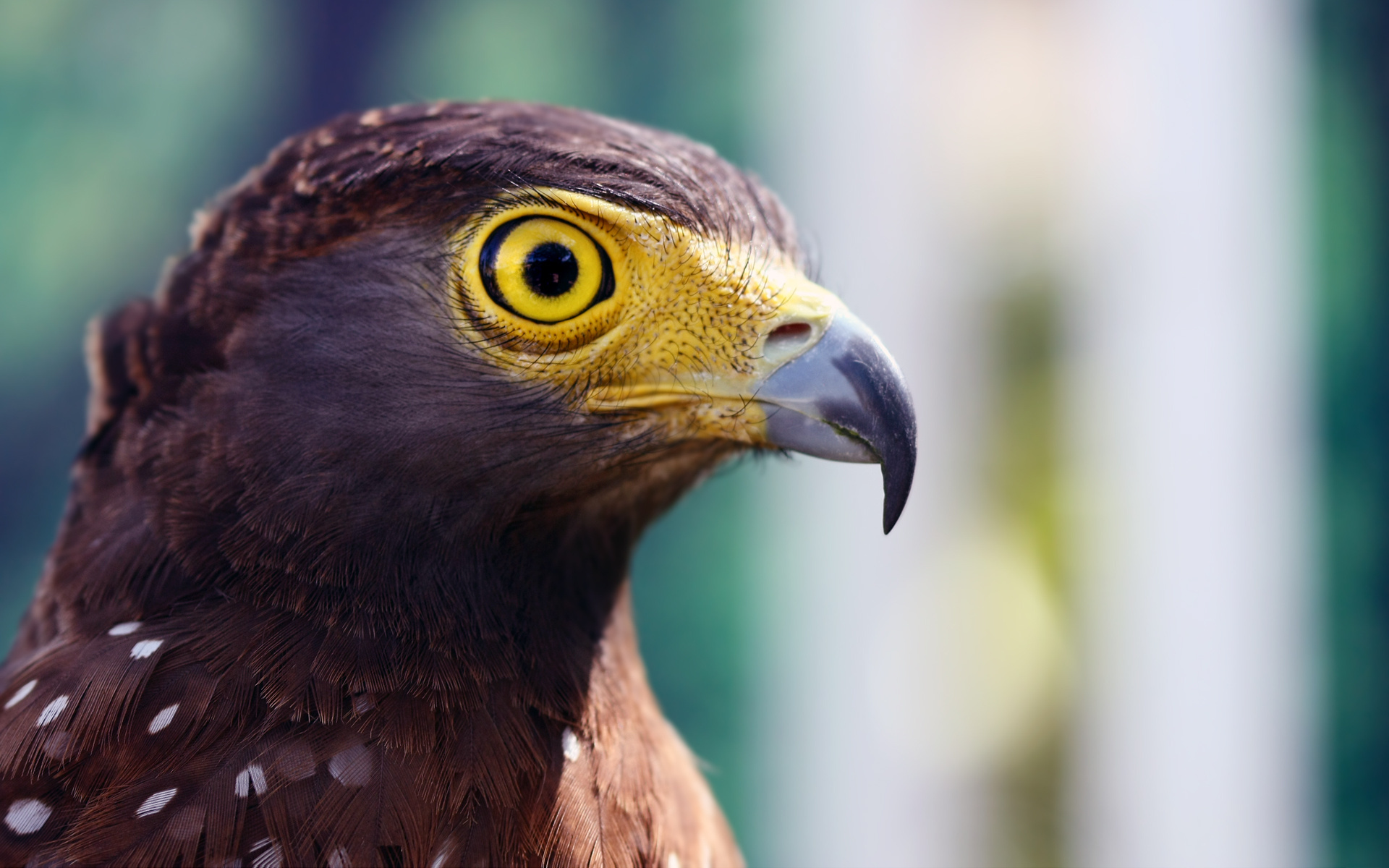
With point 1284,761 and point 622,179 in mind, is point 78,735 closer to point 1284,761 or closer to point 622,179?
point 622,179

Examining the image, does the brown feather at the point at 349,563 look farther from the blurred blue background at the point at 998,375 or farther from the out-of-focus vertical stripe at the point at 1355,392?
the out-of-focus vertical stripe at the point at 1355,392

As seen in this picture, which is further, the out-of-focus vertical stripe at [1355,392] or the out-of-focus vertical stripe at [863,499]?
the out-of-focus vertical stripe at [863,499]

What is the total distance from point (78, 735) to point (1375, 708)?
195 inches

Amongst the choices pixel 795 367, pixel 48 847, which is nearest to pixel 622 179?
pixel 795 367

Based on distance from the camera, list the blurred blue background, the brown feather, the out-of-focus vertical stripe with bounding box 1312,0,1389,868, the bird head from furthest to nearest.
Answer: the out-of-focus vertical stripe with bounding box 1312,0,1389,868
the blurred blue background
the bird head
the brown feather

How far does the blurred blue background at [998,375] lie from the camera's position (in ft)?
15.0

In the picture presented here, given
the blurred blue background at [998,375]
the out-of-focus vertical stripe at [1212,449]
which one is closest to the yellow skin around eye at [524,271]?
the blurred blue background at [998,375]

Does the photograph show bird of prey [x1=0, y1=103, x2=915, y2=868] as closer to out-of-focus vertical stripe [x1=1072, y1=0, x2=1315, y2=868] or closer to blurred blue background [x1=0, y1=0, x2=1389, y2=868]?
blurred blue background [x1=0, y1=0, x2=1389, y2=868]

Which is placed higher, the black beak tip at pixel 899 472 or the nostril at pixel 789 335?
the nostril at pixel 789 335

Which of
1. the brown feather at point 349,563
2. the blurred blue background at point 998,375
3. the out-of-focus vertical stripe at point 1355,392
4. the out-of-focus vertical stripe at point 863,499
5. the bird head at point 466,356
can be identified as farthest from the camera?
the out-of-focus vertical stripe at point 863,499

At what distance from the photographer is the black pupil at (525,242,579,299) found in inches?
68.6

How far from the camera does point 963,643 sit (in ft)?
16.8

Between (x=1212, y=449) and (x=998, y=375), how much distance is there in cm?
95

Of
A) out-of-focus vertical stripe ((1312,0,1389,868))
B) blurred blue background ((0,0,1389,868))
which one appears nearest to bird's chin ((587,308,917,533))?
blurred blue background ((0,0,1389,868))
